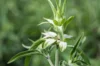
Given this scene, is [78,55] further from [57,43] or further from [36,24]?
[36,24]

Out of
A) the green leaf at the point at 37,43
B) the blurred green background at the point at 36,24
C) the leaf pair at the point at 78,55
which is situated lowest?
the leaf pair at the point at 78,55

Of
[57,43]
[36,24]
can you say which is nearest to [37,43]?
[57,43]

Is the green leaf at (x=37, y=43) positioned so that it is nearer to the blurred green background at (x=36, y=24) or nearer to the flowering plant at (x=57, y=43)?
the flowering plant at (x=57, y=43)

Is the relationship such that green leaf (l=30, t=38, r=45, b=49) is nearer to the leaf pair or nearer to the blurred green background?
the leaf pair

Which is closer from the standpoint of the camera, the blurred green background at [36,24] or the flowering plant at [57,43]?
the flowering plant at [57,43]

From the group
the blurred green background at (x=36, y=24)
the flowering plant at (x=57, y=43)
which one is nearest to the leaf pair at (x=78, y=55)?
the flowering plant at (x=57, y=43)
